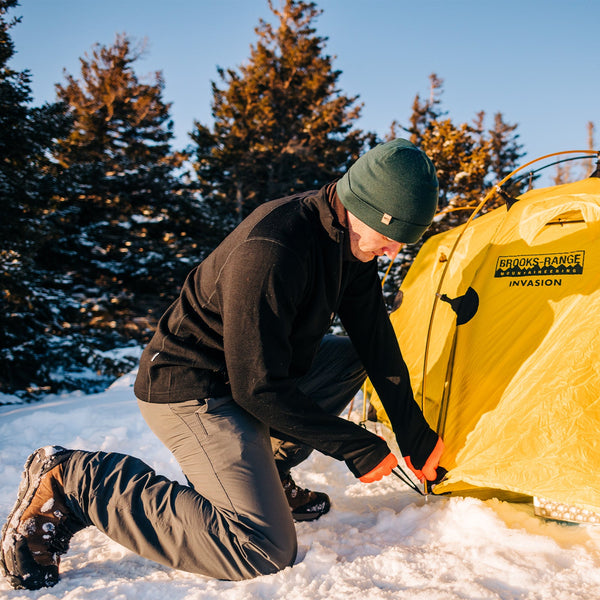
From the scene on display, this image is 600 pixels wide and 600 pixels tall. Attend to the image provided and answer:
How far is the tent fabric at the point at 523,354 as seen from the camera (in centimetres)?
188

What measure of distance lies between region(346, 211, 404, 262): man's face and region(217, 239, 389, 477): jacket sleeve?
0.26 meters

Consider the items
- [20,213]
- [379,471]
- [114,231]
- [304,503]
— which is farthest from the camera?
[114,231]

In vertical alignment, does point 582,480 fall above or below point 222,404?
below

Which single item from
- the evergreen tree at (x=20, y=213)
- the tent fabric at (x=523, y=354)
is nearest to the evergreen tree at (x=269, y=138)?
the evergreen tree at (x=20, y=213)

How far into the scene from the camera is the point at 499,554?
5.52 feet

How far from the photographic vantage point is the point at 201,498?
1.67m

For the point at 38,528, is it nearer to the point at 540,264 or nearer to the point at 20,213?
the point at 540,264

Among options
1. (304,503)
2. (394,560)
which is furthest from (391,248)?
(304,503)

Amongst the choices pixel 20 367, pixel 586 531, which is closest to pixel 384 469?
pixel 586 531

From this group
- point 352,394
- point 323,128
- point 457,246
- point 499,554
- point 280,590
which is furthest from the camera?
point 323,128

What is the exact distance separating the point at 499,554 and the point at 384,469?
0.48 meters

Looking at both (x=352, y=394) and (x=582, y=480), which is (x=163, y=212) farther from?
(x=582, y=480)

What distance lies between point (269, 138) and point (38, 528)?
1313 cm

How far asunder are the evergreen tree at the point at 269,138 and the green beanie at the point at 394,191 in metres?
11.6
